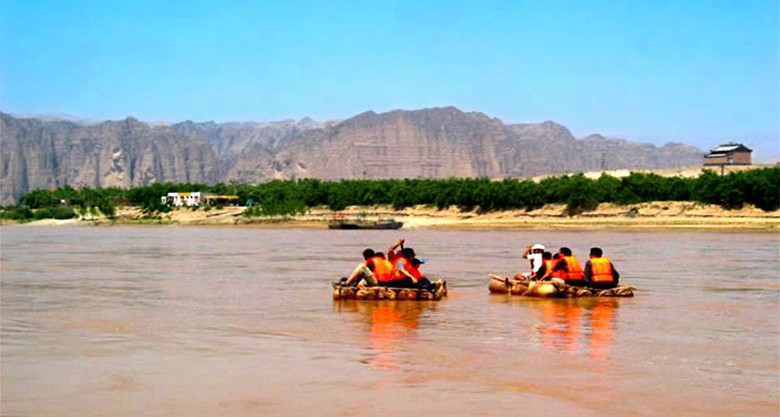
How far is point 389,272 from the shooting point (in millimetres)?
24078

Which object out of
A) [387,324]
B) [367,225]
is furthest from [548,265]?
[367,225]

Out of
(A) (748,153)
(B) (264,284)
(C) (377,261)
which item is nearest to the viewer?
(C) (377,261)

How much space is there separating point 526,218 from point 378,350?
81698 mm

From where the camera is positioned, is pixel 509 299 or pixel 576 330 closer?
pixel 576 330

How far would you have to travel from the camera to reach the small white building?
502ft

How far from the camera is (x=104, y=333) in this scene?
62.0 ft

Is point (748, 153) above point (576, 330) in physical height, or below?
above

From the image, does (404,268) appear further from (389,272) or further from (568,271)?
(568,271)

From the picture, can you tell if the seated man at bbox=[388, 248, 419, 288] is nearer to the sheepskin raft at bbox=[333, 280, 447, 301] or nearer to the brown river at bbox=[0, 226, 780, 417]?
the sheepskin raft at bbox=[333, 280, 447, 301]

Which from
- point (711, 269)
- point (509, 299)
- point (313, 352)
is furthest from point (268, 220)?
point (313, 352)

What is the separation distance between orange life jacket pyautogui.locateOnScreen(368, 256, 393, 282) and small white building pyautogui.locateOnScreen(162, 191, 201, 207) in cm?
13070

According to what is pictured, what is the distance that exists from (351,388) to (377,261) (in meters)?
11.1

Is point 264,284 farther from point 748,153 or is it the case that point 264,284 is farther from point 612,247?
point 748,153

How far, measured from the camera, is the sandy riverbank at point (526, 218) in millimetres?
80812
